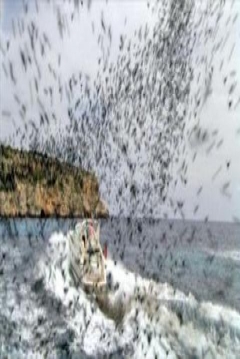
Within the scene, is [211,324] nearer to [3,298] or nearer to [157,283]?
[157,283]

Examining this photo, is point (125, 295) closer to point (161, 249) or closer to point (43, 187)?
point (161, 249)

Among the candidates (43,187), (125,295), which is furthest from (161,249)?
(43,187)

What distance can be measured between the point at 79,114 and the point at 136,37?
0.52 meters

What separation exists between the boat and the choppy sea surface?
64 mm

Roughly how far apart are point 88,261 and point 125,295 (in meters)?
0.33

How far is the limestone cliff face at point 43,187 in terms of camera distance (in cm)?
370

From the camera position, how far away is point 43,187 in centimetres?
386

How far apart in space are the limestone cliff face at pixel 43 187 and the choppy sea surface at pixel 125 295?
13 centimetres

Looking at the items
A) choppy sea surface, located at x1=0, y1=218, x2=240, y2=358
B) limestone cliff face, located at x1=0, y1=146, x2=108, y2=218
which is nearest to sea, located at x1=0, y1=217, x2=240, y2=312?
choppy sea surface, located at x1=0, y1=218, x2=240, y2=358

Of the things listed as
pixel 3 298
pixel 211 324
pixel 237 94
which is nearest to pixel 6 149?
pixel 3 298

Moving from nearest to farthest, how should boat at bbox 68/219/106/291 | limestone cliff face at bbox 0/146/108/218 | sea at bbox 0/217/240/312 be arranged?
limestone cliff face at bbox 0/146/108/218
sea at bbox 0/217/240/312
boat at bbox 68/219/106/291

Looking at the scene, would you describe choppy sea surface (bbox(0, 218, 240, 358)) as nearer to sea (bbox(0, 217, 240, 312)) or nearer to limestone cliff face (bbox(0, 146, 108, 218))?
sea (bbox(0, 217, 240, 312))

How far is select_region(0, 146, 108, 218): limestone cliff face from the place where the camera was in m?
3.70

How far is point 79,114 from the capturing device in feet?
12.2
